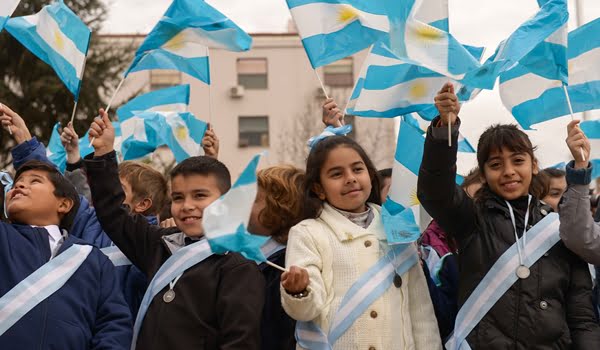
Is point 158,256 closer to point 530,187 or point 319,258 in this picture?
point 319,258

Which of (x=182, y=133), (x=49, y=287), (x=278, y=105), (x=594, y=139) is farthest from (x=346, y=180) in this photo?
(x=278, y=105)

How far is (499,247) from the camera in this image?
4.00 m

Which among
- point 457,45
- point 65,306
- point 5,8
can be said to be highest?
point 5,8

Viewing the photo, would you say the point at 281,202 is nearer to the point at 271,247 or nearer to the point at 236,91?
the point at 271,247

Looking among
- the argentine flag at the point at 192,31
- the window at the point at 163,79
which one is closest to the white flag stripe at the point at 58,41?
the argentine flag at the point at 192,31

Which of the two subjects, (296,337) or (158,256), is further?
(158,256)

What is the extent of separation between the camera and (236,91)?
32.8 m

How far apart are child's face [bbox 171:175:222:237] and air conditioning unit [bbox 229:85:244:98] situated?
2867 centimetres

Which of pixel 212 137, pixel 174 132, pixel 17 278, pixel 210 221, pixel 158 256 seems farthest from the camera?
pixel 174 132

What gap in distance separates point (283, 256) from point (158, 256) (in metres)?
0.63

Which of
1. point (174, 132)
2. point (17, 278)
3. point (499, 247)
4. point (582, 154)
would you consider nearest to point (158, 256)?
point (17, 278)

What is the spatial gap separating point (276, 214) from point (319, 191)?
372mm

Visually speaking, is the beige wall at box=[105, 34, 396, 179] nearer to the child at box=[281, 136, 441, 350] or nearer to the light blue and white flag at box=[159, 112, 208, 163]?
the light blue and white flag at box=[159, 112, 208, 163]

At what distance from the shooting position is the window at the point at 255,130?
33.3 metres
